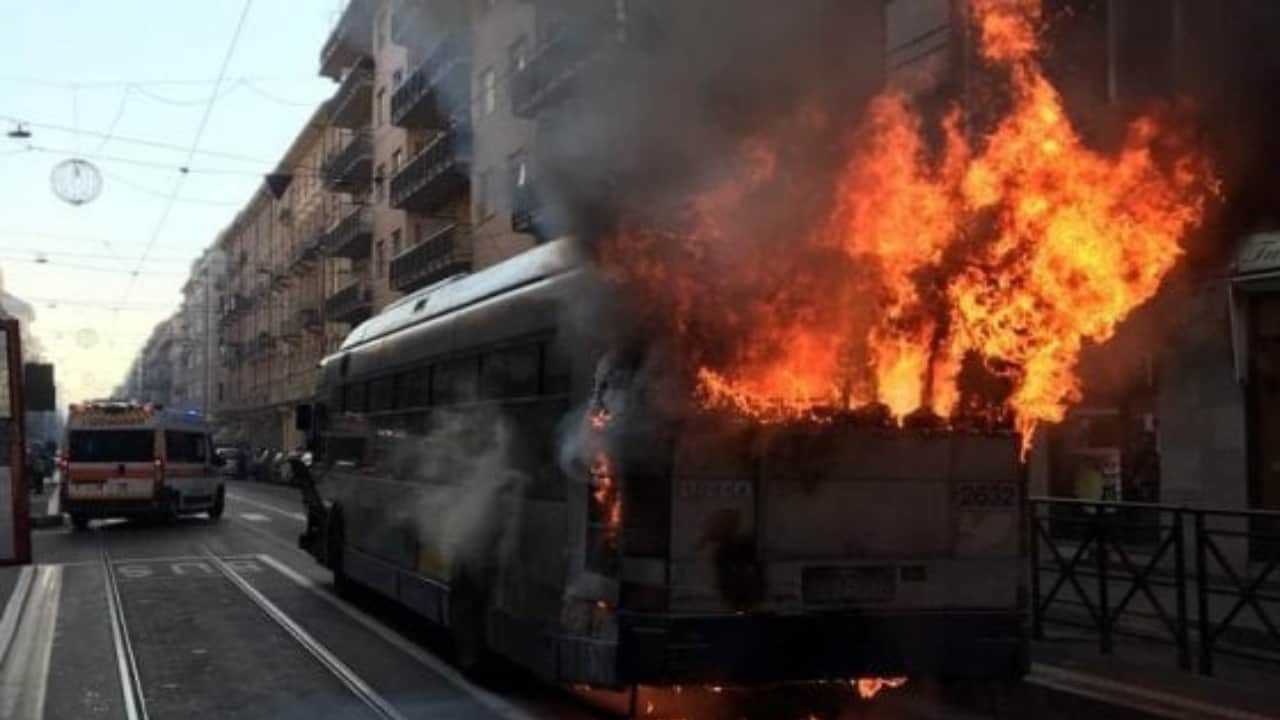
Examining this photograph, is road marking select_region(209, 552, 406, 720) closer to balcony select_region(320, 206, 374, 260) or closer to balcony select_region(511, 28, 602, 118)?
balcony select_region(511, 28, 602, 118)

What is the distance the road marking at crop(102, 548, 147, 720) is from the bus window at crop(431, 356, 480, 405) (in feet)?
8.82

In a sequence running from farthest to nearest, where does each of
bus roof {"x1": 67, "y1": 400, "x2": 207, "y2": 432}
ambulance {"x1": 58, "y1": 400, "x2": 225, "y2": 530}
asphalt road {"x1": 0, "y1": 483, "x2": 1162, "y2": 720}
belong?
bus roof {"x1": 67, "y1": 400, "x2": 207, "y2": 432}
ambulance {"x1": 58, "y1": 400, "x2": 225, "y2": 530}
asphalt road {"x1": 0, "y1": 483, "x2": 1162, "y2": 720}

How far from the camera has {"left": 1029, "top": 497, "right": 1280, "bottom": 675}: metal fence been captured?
8.35 meters

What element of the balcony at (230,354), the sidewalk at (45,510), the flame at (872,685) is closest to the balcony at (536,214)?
the flame at (872,685)

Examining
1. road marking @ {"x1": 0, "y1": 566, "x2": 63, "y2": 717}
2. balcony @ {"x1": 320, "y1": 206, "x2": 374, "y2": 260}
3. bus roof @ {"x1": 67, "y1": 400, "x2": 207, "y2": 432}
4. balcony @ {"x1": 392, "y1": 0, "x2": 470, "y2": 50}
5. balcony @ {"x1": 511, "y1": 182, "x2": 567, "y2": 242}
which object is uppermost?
balcony @ {"x1": 320, "y1": 206, "x2": 374, "y2": 260}

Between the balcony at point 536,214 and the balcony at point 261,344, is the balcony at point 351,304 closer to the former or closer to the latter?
the balcony at point 261,344

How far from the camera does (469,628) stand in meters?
8.66

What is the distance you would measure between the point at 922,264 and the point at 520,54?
290 cm

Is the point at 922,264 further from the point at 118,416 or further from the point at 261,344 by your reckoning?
the point at 261,344

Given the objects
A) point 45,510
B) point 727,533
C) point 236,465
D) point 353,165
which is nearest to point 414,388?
point 727,533

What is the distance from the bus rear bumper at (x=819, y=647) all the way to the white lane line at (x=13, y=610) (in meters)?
5.74

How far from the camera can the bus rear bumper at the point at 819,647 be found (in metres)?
6.21

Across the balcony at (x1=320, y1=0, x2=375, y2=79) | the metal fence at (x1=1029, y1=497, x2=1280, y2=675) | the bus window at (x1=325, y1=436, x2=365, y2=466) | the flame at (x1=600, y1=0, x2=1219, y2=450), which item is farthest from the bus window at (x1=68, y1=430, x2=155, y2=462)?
the flame at (x1=600, y1=0, x2=1219, y2=450)

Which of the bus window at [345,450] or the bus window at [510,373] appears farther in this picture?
the bus window at [345,450]
